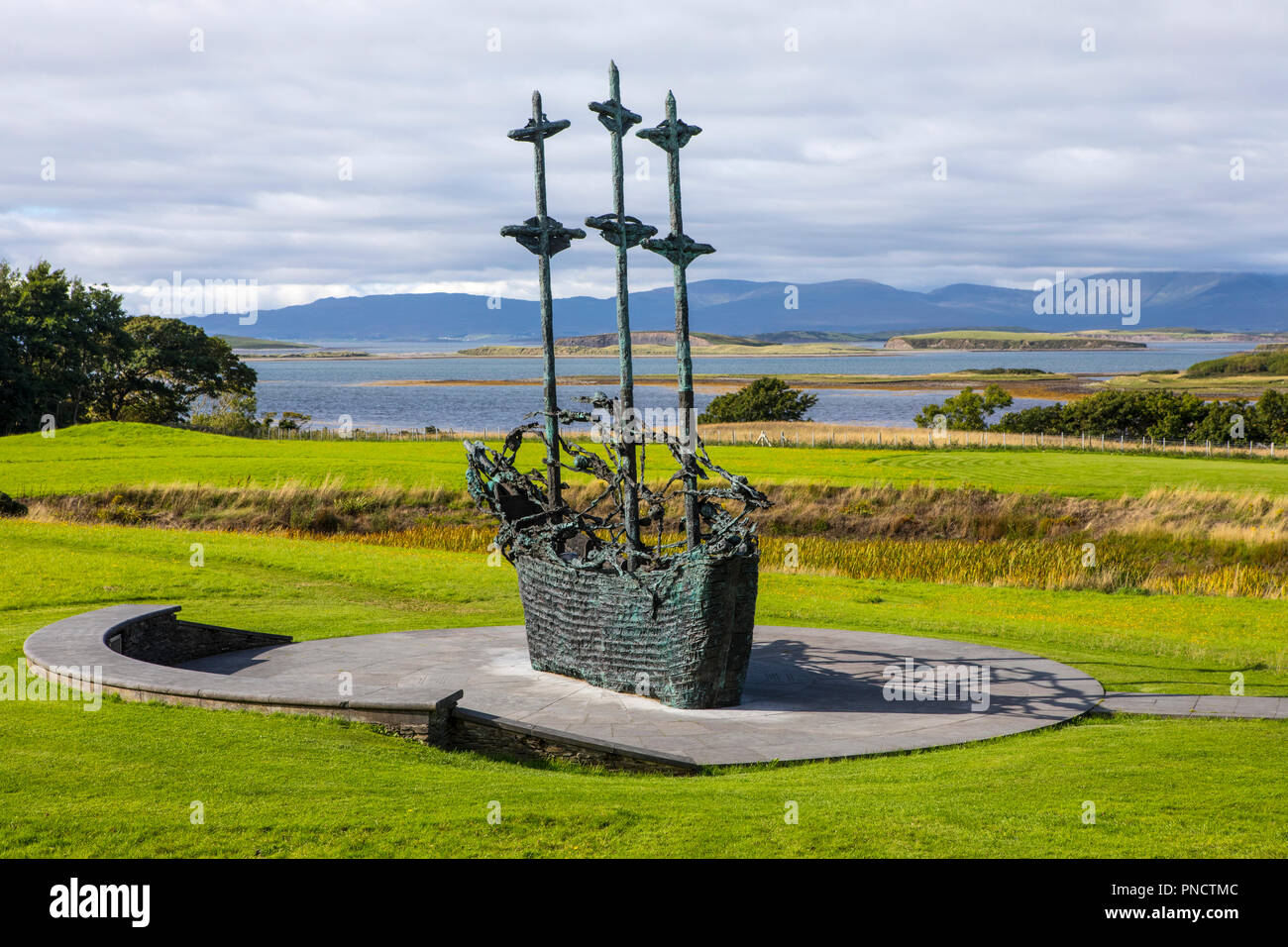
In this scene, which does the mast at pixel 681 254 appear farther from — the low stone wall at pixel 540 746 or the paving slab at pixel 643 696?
the low stone wall at pixel 540 746

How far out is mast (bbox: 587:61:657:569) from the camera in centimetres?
1389

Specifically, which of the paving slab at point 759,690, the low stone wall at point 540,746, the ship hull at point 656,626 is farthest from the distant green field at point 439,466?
the low stone wall at point 540,746

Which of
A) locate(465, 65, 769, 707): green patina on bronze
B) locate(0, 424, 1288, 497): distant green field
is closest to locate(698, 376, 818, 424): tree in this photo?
locate(0, 424, 1288, 497): distant green field

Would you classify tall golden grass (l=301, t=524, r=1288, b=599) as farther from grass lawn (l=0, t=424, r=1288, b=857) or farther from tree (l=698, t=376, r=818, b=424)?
tree (l=698, t=376, r=818, b=424)

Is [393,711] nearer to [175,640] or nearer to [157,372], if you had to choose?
[175,640]

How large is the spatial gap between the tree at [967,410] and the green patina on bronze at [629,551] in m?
70.7

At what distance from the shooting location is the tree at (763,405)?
8988 cm

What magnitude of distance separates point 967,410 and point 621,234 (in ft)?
243

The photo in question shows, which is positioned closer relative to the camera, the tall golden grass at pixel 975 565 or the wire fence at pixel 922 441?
the tall golden grass at pixel 975 565

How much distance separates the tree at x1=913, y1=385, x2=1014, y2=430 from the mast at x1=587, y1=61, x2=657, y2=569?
7126 centimetres

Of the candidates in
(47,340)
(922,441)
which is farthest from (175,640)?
(47,340)

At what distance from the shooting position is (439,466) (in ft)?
150

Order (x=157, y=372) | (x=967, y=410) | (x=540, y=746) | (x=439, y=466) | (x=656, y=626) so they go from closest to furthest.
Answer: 1. (x=540, y=746)
2. (x=656, y=626)
3. (x=439, y=466)
4. (x=157, y=372)
5. (x=967, y=410)

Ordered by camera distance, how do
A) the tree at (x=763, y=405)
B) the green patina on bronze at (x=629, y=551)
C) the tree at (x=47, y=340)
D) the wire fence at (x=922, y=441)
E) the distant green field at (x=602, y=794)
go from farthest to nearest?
the tree at (x=763, y=405)
the tree at (x=47, y=340)
the wire fence at (x=922, y=441)
the green patina on bronze at (x=629, y=551)
the distant green field at (x=602, y=794)
